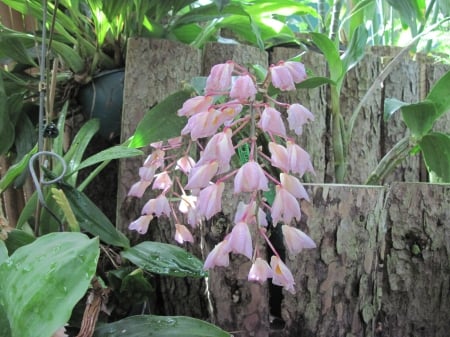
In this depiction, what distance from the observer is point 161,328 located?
0.54 meters

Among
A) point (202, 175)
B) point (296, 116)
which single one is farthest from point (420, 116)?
point (202, 175)

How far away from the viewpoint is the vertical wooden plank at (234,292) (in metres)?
0.77

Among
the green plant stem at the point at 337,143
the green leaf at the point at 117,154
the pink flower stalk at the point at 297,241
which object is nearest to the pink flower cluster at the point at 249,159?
the pink flower stalk at the point at 297,241

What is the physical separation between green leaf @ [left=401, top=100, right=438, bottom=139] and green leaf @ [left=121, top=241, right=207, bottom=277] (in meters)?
0.51

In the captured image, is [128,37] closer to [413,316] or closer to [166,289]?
[166,289]

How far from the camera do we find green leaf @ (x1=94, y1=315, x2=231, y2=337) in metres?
0.52

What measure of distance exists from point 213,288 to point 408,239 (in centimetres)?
34

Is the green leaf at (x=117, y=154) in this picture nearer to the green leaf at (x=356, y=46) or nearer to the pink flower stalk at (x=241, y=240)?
the pink flower stalk at (x=241, y=240)

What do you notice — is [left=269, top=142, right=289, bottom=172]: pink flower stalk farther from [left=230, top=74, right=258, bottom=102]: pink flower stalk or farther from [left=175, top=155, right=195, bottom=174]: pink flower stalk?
[left=175, top=155, right=195, bottom=174]: pink flower stalk

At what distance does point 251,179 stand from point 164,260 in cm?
29

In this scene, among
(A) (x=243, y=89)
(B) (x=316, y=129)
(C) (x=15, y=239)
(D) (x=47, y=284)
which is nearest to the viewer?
(D) (x=47, y=284)

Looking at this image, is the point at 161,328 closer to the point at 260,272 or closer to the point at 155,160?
the point at 260,272

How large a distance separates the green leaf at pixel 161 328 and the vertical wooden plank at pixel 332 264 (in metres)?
0.27

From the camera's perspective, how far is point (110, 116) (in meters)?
1.11
